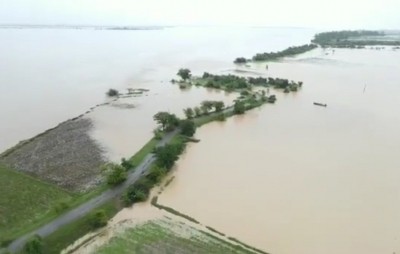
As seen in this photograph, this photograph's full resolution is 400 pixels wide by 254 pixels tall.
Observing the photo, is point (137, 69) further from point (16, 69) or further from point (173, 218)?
point (173, 218)

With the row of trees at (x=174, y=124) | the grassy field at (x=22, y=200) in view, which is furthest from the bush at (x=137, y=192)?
the row of trees at (x=174, y=124)

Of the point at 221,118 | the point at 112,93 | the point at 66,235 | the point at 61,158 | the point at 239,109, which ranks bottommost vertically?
the point at 66,235

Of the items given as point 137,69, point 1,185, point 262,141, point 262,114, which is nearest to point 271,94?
point 262,114

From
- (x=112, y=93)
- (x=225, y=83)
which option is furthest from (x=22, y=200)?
(x=225, y=83)

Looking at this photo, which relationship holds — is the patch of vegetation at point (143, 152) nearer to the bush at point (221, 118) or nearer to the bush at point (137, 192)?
the bush at point (137, 192)

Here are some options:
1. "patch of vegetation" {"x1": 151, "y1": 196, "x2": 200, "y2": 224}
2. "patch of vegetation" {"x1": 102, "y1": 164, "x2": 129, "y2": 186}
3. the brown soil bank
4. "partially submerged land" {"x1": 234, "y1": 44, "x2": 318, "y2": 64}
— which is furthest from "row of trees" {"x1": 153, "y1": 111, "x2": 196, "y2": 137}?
"partially submerged land" {"x1": 234, "y1": 44, "x2": 318, "y2": 64}

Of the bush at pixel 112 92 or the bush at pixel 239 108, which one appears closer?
the bush at pixel 239 108

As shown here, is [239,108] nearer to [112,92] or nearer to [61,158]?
[112,92]
